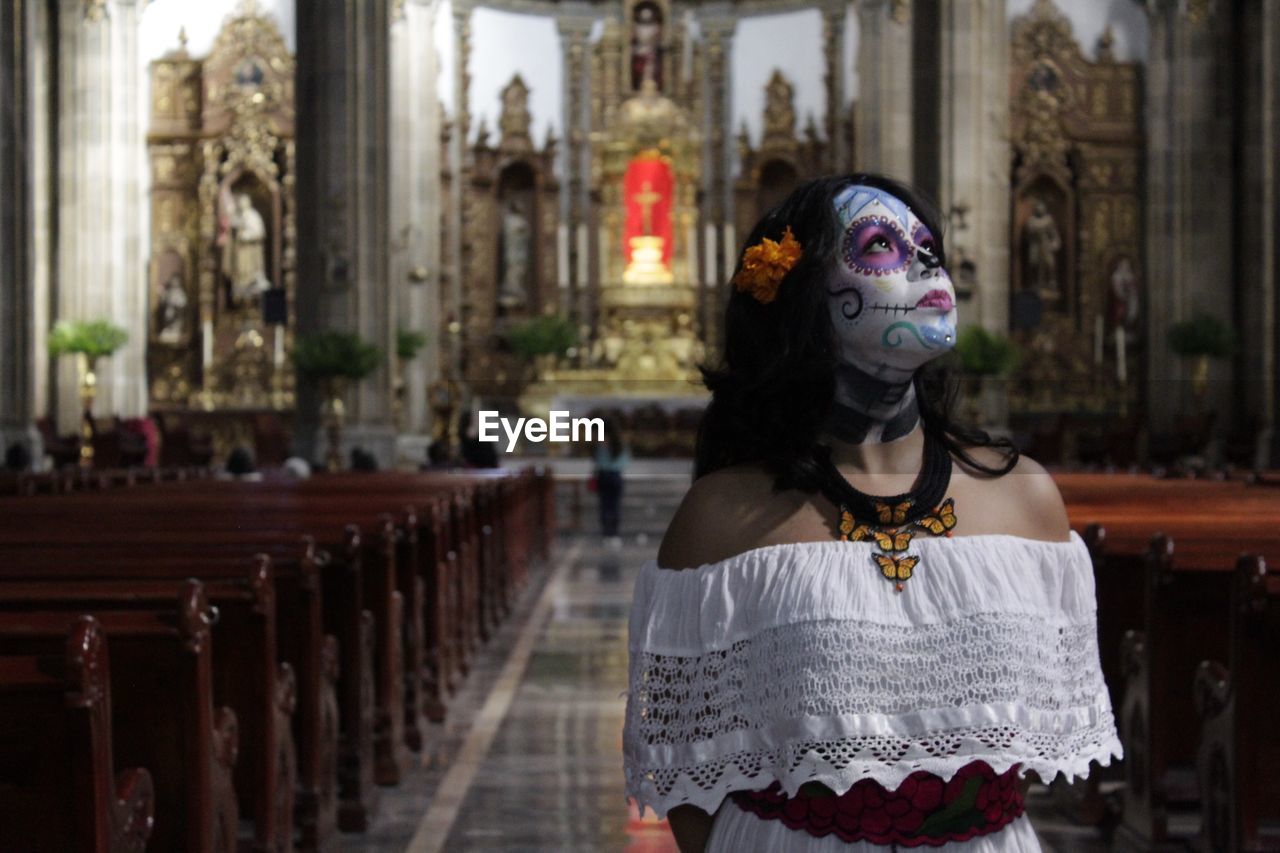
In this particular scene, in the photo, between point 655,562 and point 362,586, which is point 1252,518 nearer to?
point 362,586

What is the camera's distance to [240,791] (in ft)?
15.1

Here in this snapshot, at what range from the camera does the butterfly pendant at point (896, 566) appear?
6.30 ft

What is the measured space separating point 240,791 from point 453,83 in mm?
23827

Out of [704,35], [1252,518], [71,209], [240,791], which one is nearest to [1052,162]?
[704,35]

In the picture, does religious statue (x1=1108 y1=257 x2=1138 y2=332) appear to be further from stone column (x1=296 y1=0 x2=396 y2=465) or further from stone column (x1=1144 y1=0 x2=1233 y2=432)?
stone column (x1=296 y1=0 x2=396 y2=465)

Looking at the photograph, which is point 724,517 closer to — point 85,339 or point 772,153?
point 85,339

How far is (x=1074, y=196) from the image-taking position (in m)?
25.5

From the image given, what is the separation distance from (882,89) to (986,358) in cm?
1111

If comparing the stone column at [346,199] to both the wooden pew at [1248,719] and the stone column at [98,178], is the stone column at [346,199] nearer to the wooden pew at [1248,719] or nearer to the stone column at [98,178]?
the stone column at [98,178]

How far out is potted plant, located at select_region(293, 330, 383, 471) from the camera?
55.4 ft

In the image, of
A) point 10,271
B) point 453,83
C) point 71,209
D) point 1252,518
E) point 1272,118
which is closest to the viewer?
point 1252,518

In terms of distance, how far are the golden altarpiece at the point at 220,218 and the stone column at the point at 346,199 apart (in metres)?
8.00

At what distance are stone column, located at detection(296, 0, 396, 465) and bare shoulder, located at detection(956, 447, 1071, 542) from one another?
1601cm

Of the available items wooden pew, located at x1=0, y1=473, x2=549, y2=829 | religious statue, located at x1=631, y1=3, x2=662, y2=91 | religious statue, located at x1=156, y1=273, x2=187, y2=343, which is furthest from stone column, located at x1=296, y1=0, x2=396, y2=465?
religious statue, located at x1=631, y1=3, x2=662, y2=91
